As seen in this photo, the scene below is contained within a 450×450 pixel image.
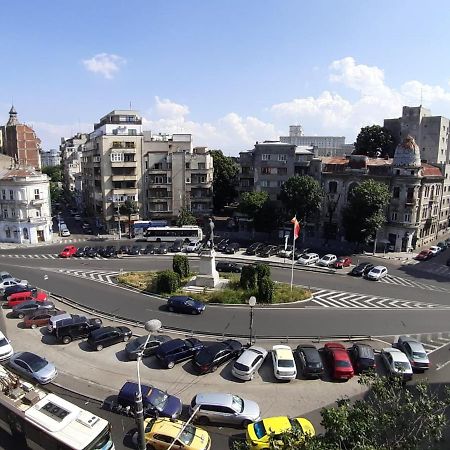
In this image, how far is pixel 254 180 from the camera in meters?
84.6

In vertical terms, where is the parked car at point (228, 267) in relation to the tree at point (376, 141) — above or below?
below

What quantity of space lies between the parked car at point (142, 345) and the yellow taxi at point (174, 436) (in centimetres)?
890

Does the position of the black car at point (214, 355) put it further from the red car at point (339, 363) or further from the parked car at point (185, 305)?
the parked car at point (185, 305)

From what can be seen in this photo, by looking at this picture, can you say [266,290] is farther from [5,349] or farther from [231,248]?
[231,248]

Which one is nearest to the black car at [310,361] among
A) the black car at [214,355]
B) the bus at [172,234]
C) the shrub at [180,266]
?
the black car at [214,355]

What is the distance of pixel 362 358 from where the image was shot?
28234 mm

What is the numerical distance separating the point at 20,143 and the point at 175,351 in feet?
353

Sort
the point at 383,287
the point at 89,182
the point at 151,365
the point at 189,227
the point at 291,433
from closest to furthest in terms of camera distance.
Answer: the point at 291,433 < the point at 151,365 < the point at 383,287 < the point at 189,227 < the point at 89,182

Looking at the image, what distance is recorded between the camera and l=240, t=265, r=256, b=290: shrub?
43.3 metres

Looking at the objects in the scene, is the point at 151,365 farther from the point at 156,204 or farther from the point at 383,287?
the point at 156,204

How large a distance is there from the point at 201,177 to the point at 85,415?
72.2 m

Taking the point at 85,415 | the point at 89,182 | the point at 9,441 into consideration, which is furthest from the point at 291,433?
the point at 89,182

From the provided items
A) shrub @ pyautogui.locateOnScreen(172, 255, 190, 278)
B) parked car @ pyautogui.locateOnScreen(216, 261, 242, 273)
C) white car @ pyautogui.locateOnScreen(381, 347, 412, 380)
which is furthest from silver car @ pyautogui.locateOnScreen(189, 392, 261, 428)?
parked car @ pyautogui.locateOnScreen(216, 261, 242, 273)

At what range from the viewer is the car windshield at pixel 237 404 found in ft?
73.3
